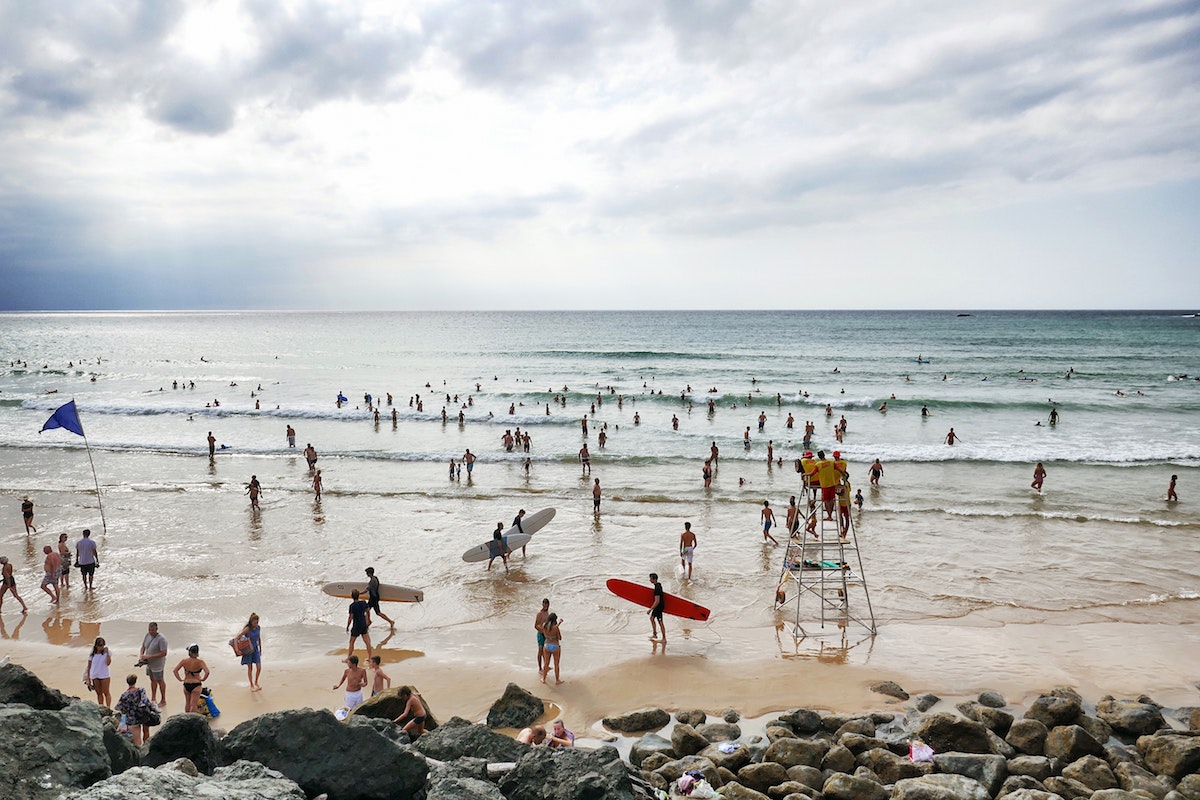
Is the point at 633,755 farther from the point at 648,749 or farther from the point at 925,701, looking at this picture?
the point at 925,701

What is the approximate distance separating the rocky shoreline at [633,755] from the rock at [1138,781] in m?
0.02

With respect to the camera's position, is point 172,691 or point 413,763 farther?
point 172,691

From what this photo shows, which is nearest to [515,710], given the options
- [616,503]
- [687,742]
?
[687,742]

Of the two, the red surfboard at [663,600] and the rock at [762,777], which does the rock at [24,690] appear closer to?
the rock at [762,777]

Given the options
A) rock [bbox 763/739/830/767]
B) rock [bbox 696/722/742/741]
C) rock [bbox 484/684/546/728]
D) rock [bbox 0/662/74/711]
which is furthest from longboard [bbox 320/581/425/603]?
rock [bbox 763/739/830/767]

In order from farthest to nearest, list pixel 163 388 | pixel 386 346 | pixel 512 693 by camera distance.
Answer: pixel 386 346
pixel 163 388
pixel 512 693

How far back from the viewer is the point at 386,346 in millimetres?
106500

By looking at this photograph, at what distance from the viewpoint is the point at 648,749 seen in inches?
360

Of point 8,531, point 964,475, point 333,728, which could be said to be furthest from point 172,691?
point 964,475

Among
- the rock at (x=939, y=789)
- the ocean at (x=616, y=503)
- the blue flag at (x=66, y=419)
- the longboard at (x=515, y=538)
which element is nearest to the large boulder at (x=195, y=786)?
the rock at (x=939, y=789)

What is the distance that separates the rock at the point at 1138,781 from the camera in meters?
7.93

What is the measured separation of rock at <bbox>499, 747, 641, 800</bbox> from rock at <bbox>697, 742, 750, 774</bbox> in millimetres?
2058

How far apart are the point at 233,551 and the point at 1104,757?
1937 cm

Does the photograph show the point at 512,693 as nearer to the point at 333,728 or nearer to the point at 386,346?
the point at 333,728
